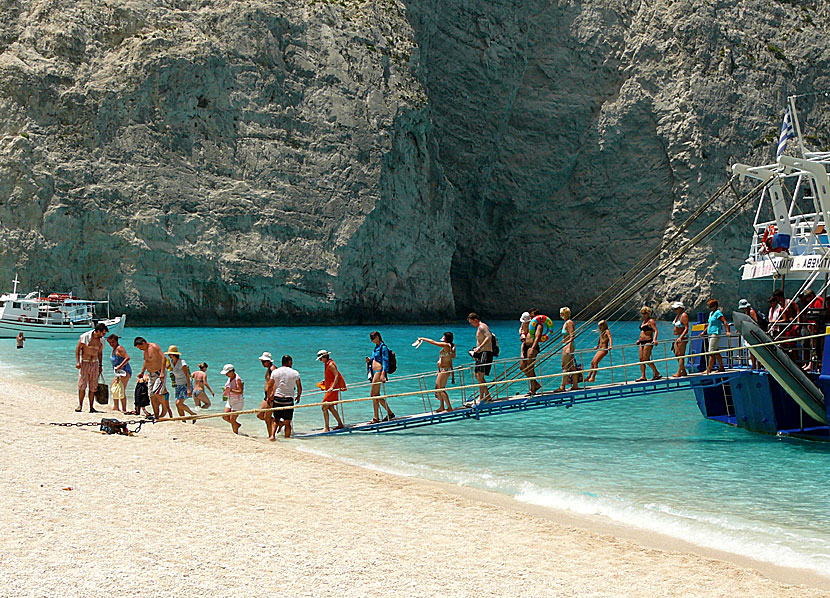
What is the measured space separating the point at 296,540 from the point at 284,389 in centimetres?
637

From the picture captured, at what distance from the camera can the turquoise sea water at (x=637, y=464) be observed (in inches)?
365

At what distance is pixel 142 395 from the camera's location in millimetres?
14609

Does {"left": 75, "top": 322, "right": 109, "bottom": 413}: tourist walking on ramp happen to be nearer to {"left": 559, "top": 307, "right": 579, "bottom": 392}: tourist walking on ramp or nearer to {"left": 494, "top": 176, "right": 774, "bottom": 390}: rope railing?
{"left": 494, "top": 176, "right": 774, "bottom": 390}: rope railing

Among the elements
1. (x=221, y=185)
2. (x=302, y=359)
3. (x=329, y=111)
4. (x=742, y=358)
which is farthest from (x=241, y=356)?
(x=329, y=111)

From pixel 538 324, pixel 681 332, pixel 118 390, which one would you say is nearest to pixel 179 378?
pixel 118 390

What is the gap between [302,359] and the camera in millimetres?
32375

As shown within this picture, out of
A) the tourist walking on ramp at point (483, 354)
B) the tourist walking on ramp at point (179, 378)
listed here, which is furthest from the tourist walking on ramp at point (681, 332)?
the tourist walking on ramp at point (179, 378)

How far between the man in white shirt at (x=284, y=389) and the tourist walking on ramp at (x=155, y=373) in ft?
7.00

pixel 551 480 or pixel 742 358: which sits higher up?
pixel 742 358

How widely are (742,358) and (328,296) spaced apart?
4227 centimetres

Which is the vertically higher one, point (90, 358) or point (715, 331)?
point (715, 331)

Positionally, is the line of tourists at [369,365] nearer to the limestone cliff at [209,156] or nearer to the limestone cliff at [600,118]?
the limestone cliff at [209,156]

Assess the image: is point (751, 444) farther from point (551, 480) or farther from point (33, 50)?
point (33, 50)

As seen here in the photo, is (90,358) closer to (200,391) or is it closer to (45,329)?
(200,391)
